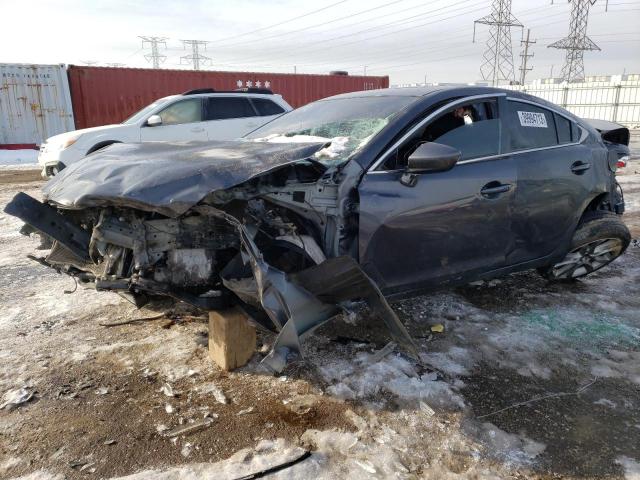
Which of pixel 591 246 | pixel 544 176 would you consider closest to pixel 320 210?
pixel 544 176

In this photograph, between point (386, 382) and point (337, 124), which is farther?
point (337, 124)

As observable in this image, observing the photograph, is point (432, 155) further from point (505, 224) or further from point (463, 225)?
point (505, 224)

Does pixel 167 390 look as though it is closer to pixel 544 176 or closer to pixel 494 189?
pixel 494 189

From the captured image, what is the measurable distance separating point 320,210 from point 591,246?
2.76m

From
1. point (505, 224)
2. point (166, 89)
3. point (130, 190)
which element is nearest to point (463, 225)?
point (505, 224)

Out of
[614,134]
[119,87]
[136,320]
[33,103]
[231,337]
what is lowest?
A: [136,320]

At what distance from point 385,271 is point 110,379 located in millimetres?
1794

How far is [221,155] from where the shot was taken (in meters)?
2.96

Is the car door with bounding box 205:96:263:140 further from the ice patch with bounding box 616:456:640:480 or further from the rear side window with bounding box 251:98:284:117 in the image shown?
the ice patch with bounding box 616:456:640:480

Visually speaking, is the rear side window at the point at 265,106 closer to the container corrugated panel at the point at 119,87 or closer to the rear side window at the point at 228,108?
the rear side window at the point at 228,108

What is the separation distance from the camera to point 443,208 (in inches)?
126

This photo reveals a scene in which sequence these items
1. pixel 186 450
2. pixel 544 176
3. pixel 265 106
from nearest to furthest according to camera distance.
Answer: pixel 186 450 → pixel 544 176 → pixel 265 106

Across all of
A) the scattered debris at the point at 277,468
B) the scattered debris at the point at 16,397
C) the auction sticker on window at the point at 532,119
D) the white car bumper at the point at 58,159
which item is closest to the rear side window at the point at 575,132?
the auction sticker on window at the point at 532,119

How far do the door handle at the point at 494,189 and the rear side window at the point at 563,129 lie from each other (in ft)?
3.12
